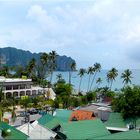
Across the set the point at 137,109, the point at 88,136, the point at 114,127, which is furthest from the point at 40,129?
the point at 137,109

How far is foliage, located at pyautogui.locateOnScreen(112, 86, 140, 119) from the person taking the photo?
4106 cm

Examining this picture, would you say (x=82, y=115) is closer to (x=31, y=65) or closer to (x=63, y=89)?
(x=63, y=89)

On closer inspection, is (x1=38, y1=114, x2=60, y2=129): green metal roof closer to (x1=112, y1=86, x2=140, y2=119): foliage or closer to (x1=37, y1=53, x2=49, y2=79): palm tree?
(x1=112, y1=86, x2=140, y2=119): foliage

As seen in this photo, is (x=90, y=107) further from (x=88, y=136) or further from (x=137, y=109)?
(x=88, y=136)

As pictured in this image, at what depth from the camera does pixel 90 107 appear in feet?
173

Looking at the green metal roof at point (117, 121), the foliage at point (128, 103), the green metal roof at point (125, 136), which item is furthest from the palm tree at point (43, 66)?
the green metal roof at point (125, 136)

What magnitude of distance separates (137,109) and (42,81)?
65.7 meters

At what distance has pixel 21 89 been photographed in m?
88.6

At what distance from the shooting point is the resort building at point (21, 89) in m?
84.9

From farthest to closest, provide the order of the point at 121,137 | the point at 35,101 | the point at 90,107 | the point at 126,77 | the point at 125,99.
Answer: the point at 126,77 → the point at 35,101 → the point at 90,107 → the point at 125,99 → the point at 121,137

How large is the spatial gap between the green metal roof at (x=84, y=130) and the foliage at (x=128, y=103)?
773cm

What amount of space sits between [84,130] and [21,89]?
57837mm

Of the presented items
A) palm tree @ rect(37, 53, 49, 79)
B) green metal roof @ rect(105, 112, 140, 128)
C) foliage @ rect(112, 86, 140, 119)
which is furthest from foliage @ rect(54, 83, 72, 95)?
green metal roof @ rect(105, 112, 140, 128)

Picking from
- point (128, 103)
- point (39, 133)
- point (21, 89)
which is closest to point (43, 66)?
point (21, 89)
